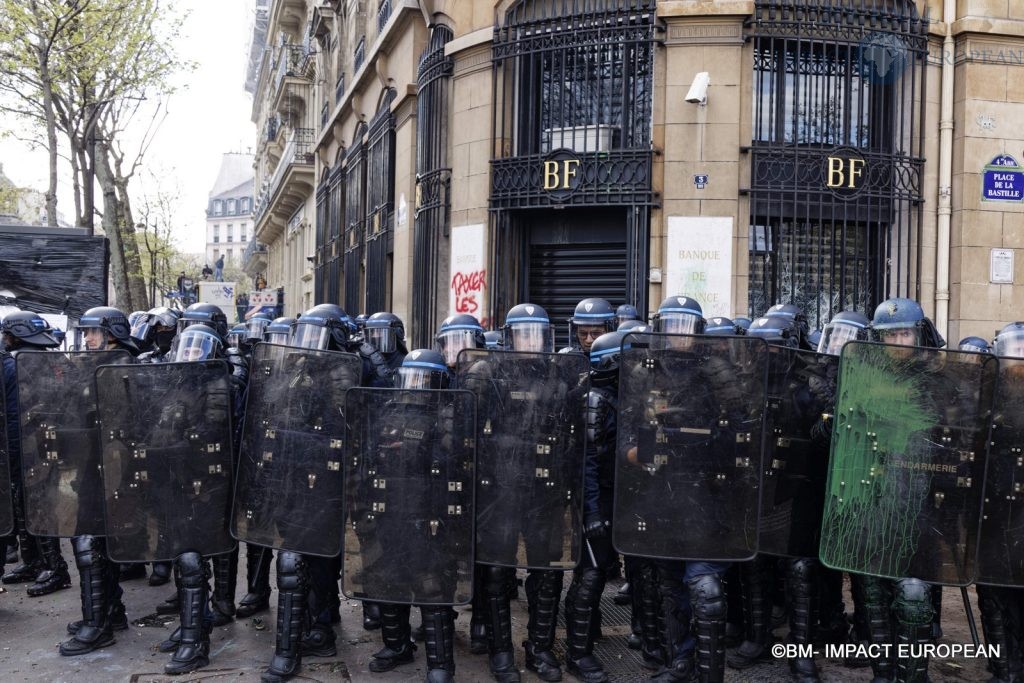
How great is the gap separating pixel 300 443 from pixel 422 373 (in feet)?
2.35

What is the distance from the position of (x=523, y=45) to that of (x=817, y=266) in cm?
433

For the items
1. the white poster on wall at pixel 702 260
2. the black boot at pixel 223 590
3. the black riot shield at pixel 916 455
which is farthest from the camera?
the white poster on wall at pixel 702 260

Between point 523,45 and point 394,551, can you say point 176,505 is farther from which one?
point 523,45

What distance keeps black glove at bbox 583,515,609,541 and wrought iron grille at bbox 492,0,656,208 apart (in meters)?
6.21

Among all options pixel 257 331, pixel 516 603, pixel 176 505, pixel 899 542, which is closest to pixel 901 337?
pixel 899 542

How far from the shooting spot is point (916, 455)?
4195 millimetres

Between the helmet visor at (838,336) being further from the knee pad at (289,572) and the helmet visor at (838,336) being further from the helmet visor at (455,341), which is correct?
the knee pad at (289,572)

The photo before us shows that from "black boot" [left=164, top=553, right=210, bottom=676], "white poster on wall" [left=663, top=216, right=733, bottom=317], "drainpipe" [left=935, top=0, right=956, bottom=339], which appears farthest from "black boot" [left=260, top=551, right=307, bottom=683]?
"drainpipe" [left=935, top=0, right=956, bottom=339]

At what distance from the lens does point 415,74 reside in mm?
13930

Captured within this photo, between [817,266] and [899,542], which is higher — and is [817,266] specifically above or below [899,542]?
above

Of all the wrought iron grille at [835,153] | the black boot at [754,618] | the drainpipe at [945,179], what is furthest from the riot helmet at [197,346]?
the drainpipe at [945,179]

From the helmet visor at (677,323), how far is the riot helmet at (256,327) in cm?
417

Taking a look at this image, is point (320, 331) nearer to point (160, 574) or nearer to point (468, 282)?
point (160, 574)

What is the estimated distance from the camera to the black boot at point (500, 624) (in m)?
4.81
